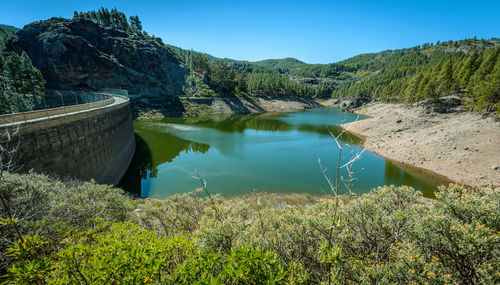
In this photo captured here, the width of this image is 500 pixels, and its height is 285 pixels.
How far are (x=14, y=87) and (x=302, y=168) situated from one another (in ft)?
201

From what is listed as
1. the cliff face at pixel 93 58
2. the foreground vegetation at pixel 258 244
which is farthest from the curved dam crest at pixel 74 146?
the cliff face at pixel 93 58

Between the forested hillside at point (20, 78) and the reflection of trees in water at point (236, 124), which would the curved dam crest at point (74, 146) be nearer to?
the forested hillside at point (20, 78)

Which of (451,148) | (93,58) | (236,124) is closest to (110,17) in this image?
(93,58)

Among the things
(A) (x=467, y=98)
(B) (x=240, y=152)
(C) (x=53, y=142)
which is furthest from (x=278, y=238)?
(A) (x=467, y=98)

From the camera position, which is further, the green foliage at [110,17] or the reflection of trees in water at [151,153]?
the green foliage at [110,17]

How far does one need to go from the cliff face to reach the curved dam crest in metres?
60.9

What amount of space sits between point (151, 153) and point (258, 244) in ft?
105

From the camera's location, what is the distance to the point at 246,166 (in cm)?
2933

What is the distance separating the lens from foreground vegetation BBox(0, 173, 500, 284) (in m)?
3.71

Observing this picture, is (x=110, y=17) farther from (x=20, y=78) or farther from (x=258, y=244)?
(x=258, y=244)

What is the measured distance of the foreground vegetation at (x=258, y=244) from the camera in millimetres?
3713

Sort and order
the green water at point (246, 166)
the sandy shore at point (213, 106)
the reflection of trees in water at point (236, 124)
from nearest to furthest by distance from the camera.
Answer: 1. the green water at point (246, 166)
2. the reflection of trees in water at point (236, 124)
3. the sandy shore at point (213, 106)

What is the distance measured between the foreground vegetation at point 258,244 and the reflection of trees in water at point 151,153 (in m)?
15.0

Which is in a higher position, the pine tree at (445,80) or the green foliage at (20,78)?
the pine tree at (445,80)
